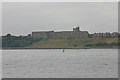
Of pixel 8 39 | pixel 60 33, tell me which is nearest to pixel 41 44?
pixel 8 39

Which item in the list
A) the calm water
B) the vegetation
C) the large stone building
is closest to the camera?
the calm water

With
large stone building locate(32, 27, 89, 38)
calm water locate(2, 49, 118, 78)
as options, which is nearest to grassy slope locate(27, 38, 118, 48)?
large stone building locate(32, 27, 89, 38)

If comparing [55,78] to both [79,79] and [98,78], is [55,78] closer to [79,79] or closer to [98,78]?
[79,79]

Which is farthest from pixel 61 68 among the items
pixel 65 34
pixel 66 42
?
pixel 65 34

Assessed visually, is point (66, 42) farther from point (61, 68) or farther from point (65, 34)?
point (61, 68)

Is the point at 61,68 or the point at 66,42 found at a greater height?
the point at 66,42

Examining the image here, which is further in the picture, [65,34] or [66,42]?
[65,34]

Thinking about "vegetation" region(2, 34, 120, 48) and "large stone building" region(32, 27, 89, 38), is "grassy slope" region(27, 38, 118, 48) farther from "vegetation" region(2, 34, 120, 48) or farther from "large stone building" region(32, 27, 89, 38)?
→ "large stone building" region(32, 27, 89, 38)

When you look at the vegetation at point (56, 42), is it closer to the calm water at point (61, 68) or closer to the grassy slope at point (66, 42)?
the grassy slope at point (66, 42)

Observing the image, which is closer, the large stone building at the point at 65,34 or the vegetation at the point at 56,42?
the vegetation at the point at 56,42

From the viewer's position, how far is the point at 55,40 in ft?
563

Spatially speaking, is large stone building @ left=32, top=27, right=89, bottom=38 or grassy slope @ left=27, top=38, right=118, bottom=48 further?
large stone building @ left=32, top=27, right=89, bottom=38

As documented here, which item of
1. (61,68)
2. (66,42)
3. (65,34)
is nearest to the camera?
(61,68)

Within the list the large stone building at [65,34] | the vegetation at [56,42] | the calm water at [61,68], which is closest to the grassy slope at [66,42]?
the vegetation at [56,42]
